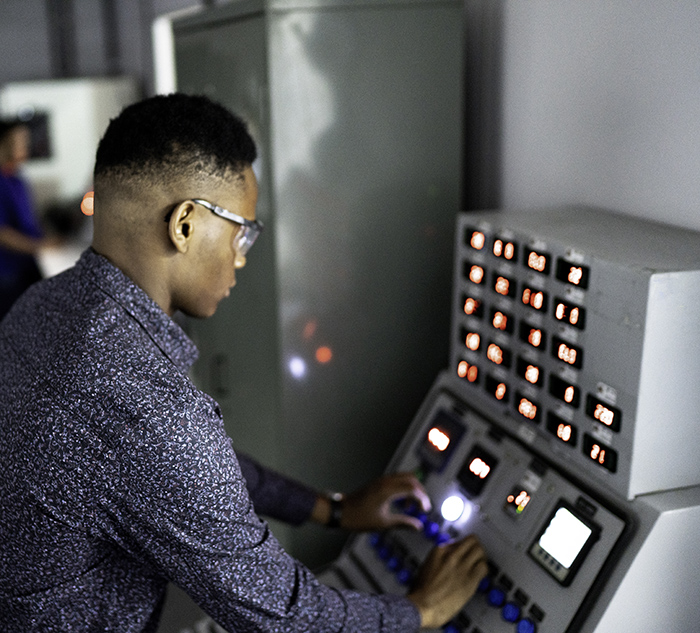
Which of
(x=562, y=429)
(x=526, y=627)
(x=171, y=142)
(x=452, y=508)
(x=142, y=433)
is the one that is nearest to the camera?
(x=142, y=433)

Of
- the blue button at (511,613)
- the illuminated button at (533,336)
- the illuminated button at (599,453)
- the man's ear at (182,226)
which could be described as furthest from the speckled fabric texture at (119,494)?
the illuminated button at (533,336)

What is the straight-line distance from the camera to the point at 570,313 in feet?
4.33

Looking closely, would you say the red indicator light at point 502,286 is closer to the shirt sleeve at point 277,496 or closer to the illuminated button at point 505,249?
the illuminated button at point 505,249

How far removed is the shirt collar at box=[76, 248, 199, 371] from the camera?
1.16 m

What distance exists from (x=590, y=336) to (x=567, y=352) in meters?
0.08

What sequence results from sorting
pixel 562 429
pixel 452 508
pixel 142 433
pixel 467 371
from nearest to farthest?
pixel 142 433 < pixel 562 429 < pixel 452 508 < pixel 467 371

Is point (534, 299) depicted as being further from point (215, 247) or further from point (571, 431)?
point (215, 247)

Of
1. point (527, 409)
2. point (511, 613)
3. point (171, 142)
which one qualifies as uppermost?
point (171, 142)

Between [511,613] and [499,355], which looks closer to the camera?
[511,613]

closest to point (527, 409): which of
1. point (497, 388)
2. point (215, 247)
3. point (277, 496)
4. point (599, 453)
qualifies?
point (497, 388)

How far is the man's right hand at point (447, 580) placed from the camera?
4.33 ft

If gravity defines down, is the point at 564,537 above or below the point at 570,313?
below

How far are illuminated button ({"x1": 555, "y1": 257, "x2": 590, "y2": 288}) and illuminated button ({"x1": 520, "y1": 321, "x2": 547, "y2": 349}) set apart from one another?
13 cm

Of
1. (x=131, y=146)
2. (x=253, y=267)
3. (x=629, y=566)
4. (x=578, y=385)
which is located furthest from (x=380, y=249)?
(x=629, y=566)
